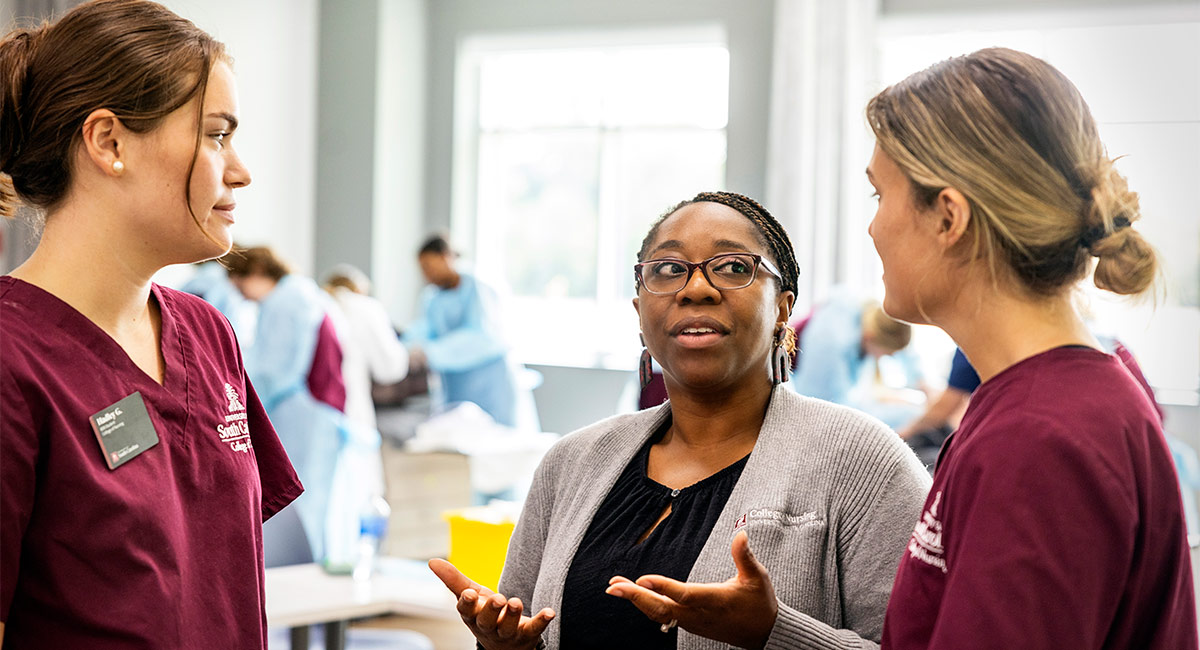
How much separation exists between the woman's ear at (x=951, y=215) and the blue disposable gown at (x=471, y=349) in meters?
5.52

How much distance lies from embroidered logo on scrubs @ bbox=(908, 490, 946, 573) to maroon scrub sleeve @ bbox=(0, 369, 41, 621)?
0.88 metres

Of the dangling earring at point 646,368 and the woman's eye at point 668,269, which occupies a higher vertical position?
the woman's eye at point 668,269

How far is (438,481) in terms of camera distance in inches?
169

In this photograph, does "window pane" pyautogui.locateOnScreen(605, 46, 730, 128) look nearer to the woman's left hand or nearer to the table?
the table

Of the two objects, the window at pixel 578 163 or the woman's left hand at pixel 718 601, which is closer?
the woman's left hand at pixel 718 601

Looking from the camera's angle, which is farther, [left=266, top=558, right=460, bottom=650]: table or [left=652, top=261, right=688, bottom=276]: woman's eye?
[left=266, top=558, right=460, bottom=650]: table

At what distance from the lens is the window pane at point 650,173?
7.78 meters

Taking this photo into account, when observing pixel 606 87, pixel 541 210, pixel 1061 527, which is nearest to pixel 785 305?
pixel 1061 527

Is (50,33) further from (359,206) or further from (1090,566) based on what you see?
(359,206)

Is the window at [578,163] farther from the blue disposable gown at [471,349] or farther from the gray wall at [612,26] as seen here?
the blue disposable gown at [471,349]

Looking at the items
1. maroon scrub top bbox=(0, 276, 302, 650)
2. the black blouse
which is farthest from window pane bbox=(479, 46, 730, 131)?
maroon scrub top bbox=(0, 276, 302, 650)

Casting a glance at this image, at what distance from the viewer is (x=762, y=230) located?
155 centimetres

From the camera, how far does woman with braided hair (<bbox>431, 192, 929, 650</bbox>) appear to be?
1.28m

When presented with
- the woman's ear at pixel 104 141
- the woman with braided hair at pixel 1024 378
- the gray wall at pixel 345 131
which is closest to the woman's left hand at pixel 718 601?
the woman with braided hair at pixel 1024 378
